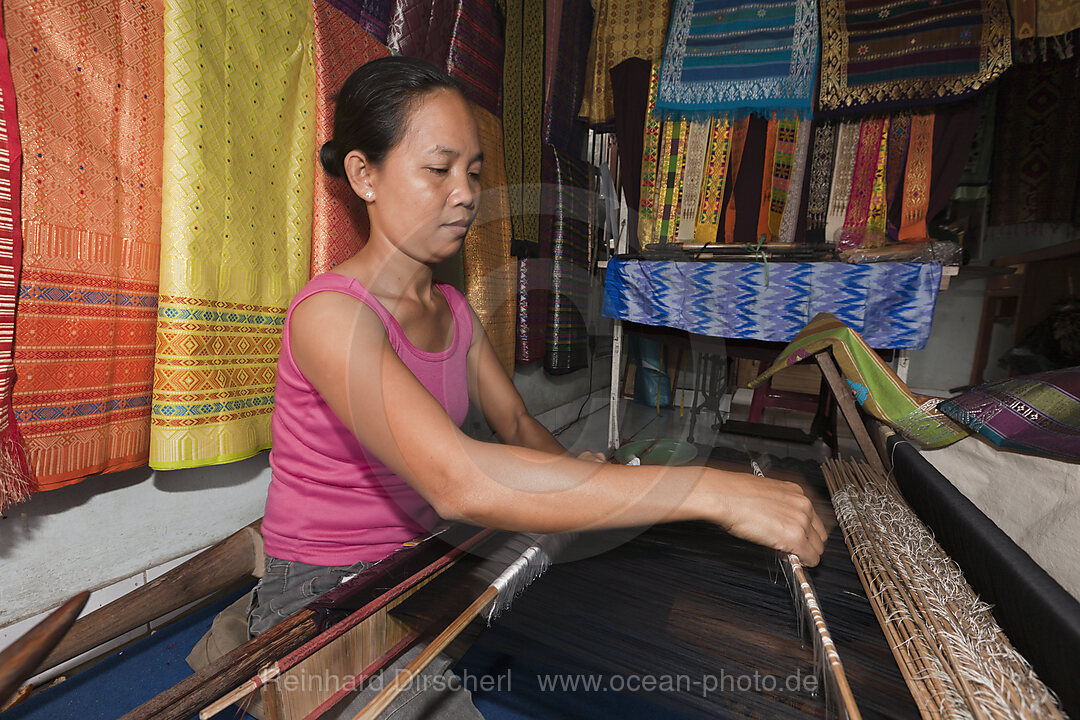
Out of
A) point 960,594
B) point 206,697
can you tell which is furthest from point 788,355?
point 206,697

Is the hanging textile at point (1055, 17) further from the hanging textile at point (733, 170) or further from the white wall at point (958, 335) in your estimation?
the white wall at point (958, 335)

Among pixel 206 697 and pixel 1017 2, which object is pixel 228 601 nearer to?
pixel 206 697

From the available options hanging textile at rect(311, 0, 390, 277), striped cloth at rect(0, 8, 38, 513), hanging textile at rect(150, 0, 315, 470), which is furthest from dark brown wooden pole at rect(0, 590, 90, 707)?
hanging textile at rect(311, 0, 390, 277)

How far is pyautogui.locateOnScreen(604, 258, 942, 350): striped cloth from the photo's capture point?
2.50 meters

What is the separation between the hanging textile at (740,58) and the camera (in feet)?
9.91

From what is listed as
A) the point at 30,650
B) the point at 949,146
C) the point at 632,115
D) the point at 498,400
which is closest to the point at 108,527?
the point at 498,400

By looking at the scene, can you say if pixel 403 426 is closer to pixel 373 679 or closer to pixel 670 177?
pixel 373 679

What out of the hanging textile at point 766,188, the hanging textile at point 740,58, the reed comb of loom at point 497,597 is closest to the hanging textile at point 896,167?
the hanging textile at point 740,58

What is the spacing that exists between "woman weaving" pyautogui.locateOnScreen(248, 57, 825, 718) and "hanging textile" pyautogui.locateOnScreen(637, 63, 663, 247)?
2.66 meters

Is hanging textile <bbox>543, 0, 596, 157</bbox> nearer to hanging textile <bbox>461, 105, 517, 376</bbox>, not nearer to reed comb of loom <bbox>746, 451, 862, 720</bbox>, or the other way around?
hanging textile <bbox>461, 105, 517, 376</bbox>

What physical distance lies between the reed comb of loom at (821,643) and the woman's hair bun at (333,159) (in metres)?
1.18

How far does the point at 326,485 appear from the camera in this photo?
0.97 m

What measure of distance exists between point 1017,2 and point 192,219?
429 cm

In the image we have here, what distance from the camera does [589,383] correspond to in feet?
13.2
